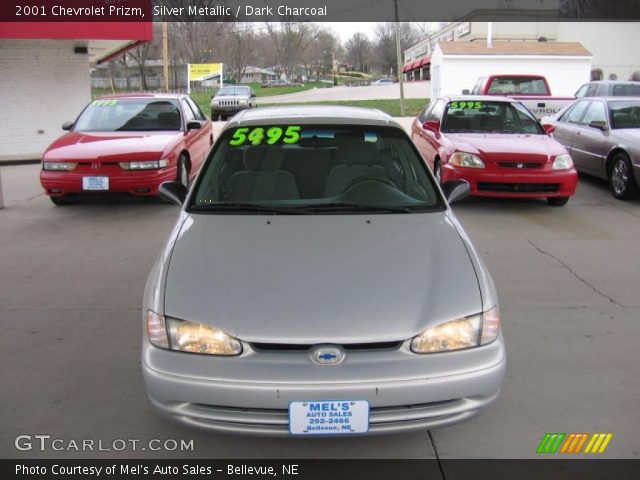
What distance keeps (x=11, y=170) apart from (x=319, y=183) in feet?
32.6

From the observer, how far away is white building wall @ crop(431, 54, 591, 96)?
27203 millimetres

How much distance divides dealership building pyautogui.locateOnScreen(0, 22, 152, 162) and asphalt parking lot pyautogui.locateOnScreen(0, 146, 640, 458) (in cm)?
730

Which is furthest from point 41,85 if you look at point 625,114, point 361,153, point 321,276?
point 321,276

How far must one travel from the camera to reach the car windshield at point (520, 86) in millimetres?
14992

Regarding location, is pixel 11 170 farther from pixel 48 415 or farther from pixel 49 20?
pixel 48 415

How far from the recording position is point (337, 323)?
2.47 m

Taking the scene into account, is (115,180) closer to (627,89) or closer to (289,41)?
(627,89)

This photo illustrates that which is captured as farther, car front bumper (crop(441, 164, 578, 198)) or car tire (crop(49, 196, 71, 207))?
car tire (crop(49, 196, 71, 207))

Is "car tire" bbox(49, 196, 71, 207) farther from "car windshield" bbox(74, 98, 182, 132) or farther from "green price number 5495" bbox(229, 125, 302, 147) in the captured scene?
"green price number 5495" bbox(229, 125, 302, 147)

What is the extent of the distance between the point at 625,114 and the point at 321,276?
25.6 ft

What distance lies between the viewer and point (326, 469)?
266cm

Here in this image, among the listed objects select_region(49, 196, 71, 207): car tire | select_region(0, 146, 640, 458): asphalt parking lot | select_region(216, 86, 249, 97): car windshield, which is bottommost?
select_region(0, 146, 640, 458): asphalt parking lot

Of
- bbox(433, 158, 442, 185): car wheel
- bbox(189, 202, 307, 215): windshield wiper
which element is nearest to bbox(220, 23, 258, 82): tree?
bbox(433, 158, 442, 185): car wheel

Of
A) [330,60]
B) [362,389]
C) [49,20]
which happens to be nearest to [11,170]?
[49,20]
